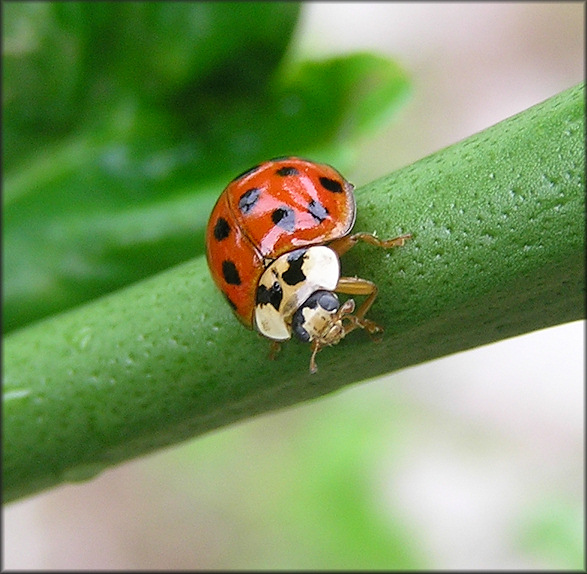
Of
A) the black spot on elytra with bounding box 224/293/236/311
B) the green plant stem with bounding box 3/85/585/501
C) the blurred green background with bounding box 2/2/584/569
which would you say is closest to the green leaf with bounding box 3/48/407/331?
the blurred green background with bounding box 2/2/584/569

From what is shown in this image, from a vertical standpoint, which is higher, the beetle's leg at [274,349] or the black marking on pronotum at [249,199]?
the black marking on pronotum at [249,199]

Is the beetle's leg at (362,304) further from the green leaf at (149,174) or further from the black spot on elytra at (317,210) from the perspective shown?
the green leaf at (149,174)

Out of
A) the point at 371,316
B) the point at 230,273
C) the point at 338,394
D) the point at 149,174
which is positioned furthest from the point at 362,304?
the point at 338,394

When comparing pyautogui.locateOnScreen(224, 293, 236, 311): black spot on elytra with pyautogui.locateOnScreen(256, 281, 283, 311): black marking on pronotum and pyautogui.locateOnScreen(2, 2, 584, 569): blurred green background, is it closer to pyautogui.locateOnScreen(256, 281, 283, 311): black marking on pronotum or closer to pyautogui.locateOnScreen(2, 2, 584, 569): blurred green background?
pyautogui.locateOnScreen(256, 281, 283, 311): black marking on pronotum

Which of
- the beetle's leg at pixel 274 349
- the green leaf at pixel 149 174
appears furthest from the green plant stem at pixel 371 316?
the green leaf at pixel 149 174

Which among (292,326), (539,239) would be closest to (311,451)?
(292,326)
